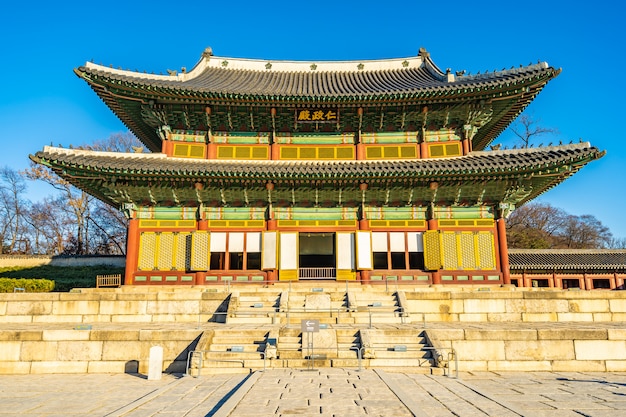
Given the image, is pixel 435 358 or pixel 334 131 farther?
pixel 334 131

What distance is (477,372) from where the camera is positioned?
12195mm

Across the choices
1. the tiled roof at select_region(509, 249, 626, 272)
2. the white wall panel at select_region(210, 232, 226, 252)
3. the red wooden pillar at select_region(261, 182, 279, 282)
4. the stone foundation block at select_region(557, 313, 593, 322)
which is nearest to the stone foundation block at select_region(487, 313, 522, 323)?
the stone foundation block at select_region(557, 313, 593, 322)

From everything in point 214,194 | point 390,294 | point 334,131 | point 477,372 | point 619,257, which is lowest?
point 477,372

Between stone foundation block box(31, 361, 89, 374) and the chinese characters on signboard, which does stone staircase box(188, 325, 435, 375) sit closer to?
stone foundation block box(31, 361, 89, 374)

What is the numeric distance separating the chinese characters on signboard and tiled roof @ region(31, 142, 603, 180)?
8.68 feet

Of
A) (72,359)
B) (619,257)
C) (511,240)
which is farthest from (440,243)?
(511,240)

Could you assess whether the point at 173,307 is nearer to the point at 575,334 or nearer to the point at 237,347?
the point at 237,347

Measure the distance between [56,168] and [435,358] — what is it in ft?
58.3

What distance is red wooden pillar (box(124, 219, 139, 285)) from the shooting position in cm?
1991

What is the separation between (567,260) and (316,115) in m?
23.5

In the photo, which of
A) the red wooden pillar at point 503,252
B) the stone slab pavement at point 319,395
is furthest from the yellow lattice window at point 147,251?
the red wooden pillar at point 503,252

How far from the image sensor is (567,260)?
31.2 metres

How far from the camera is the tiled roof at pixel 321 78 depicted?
781 inches

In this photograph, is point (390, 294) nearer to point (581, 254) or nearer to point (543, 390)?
point (543, 390)
